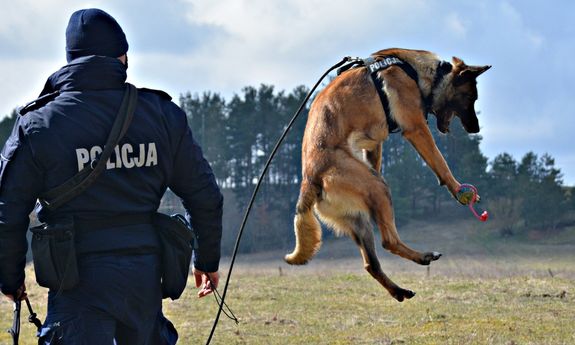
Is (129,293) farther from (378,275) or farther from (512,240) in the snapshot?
(512,240)

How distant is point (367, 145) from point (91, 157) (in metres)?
2.60

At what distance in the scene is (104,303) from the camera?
3.85m

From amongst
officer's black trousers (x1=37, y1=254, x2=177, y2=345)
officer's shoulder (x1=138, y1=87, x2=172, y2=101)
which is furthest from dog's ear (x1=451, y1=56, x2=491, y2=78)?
officer's black trousers (x1=37, y1=254, x2=177, y2=345)

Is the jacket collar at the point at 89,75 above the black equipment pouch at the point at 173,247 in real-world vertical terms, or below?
above

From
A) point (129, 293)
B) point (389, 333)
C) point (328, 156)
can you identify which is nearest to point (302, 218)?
point (328, 156)

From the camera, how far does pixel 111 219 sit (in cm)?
392

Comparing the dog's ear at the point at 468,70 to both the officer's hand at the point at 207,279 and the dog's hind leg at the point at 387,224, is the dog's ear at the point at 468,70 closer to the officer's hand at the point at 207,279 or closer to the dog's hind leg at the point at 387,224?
the dog's hind leg at the point at 387,224

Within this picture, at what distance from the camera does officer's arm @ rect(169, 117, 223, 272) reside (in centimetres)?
414

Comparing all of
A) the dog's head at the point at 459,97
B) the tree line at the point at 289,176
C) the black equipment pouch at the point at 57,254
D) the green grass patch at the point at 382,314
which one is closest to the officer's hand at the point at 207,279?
the black equipment pouch at the point at 57,254

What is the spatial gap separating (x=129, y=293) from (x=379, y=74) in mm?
2747

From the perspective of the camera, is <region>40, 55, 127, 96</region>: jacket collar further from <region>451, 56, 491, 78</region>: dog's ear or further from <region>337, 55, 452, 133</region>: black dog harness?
<region>451, 56, 491, 78</region>: dog's ear

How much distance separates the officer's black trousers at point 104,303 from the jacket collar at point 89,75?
2.49 ft

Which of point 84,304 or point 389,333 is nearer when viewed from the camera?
point 84,304

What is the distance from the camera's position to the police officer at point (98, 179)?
381 cm
